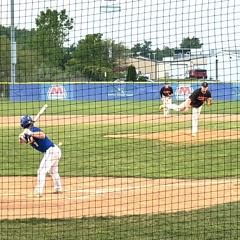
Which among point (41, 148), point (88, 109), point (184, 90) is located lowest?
point (41, 148)

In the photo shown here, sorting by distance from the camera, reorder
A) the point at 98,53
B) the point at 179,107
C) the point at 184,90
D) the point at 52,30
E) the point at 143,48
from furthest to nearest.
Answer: the point at 184,90 → the point at 179,107 → the point at 98,53 → the point at 52,30 → the point at 143,48

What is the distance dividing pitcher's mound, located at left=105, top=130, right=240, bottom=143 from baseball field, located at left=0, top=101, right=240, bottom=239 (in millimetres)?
30

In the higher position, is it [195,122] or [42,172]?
[195,122]

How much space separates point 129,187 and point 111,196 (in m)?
0.92

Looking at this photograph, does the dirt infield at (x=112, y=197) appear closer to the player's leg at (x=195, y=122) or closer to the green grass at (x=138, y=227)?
the green grass at (x=138, y=227)

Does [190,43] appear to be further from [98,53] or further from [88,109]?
[88,109]

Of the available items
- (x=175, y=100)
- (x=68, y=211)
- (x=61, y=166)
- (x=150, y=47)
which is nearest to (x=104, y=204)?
(x=68, y=211)

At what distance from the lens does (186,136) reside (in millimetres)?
19719

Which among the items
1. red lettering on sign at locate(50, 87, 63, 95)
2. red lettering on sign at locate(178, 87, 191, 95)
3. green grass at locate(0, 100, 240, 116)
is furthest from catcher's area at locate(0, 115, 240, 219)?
red lettering on sign at locate(50, 87, 63, 95)

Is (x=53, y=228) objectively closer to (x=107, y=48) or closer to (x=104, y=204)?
(x=104, y=204)

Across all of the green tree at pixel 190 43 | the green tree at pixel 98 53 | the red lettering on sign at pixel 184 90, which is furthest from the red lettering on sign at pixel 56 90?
the green tree at pixel 190 43

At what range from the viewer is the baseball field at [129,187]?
8625 mm

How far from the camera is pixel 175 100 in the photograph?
35312 millimetres

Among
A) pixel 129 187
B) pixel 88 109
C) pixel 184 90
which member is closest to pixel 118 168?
pixel 129 187
